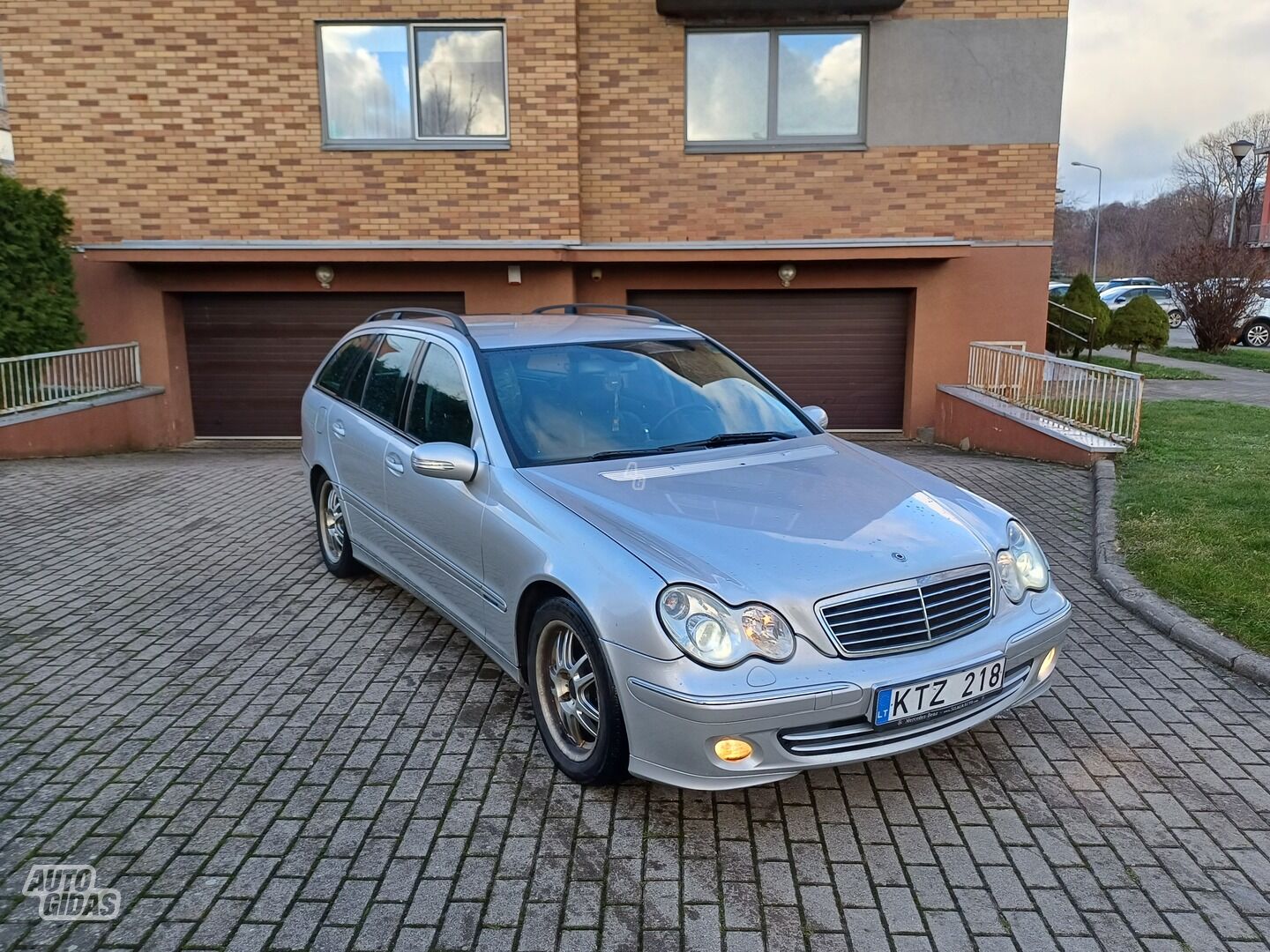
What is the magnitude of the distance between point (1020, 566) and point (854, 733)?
1129 mm

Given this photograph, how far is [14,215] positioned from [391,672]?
30.4ft

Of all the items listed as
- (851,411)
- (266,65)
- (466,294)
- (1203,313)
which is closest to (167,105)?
(266,65)

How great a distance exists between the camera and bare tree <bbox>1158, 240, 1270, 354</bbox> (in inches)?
778

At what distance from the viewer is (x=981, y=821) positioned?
3.27m

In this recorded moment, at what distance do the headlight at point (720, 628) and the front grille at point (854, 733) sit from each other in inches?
10.2

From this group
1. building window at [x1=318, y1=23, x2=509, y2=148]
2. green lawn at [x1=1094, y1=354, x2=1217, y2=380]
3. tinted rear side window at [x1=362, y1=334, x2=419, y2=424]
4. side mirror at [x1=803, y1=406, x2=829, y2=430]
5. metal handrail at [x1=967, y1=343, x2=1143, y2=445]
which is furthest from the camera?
green lawn at [x1=1094, y1=354, x2=1217, y2=380]

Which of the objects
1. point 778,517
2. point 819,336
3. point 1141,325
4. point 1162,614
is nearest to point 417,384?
point 778,517

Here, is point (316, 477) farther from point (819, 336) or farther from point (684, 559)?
point (819, 336)

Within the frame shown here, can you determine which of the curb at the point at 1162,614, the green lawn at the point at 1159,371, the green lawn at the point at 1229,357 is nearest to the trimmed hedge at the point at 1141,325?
the green lawn at the point at 1159,371

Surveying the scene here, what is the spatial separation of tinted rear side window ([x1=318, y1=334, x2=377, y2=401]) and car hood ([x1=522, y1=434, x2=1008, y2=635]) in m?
2.12

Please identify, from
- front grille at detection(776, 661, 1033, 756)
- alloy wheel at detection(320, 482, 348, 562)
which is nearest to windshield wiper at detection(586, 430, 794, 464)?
front grille at detection(776, 661, 1033, 756)

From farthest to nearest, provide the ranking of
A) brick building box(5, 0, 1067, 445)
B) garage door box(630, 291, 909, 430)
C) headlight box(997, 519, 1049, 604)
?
garage door box(630, 291, 909, 430), brick building box(5, 0, 1067, 445), headlight box(997, 519, 1049, 604)

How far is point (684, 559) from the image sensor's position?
10.4 feet

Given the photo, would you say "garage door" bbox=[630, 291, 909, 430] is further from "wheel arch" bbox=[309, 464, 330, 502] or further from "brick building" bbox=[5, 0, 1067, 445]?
"wheel arch" bbox=[309, 464, 330, 502]
